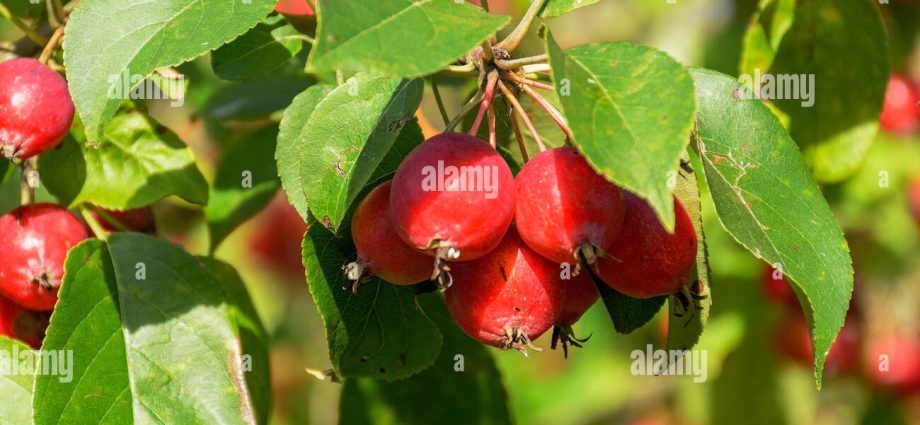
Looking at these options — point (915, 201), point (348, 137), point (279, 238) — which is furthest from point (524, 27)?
point (279, 238)

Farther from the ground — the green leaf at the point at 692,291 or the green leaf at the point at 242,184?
the green leaf at the point at 242,184

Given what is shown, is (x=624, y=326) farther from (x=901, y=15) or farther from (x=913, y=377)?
(x=913, y=377)

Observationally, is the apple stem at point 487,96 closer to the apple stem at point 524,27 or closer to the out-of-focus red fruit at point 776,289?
the apple stem at point 524,27

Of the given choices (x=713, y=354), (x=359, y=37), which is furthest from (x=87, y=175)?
(x=713, y=354)

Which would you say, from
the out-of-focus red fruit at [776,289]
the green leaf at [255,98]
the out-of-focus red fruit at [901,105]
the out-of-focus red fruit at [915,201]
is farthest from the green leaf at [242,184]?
the out-of-focus red fruit at [915,201]

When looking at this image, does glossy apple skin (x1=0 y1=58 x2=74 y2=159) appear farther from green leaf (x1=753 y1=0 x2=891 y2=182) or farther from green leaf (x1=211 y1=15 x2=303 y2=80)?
green leaf (x1=753 y1=0 x2=891 y2=182)
